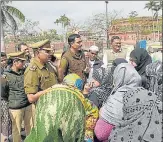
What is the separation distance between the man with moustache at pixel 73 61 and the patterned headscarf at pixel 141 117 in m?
2.24

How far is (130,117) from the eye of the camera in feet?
6.89

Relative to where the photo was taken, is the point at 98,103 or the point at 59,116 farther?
the point at 98,103

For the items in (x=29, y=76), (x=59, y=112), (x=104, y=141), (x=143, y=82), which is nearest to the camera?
(x=59, y=112)

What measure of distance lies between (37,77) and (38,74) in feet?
0.14

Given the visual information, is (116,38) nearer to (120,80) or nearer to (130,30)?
(120,80)

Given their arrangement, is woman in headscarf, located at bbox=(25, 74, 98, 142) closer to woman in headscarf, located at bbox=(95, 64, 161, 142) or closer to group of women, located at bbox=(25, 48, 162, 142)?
group of women, located at bbox=(25, 48, 162, 142)

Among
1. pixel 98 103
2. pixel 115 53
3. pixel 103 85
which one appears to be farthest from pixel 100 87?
pixel 115 53

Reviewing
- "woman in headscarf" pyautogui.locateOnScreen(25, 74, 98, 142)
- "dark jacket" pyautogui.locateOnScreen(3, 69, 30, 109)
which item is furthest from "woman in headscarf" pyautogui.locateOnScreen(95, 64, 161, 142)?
"dark jacket" pyautogui.locateOnScreen(3, 69, 30, 109)

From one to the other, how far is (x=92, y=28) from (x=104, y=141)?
2247 centimetres

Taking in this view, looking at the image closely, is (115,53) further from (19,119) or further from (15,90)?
(19,119)

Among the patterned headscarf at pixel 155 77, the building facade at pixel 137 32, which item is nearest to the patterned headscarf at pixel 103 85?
the patterned headscarf at pixel 155 77

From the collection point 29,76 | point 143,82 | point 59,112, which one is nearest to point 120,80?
point 143,82

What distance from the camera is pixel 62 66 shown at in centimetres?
444

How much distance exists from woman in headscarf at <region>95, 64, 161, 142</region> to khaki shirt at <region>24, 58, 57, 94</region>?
1.56 meters
